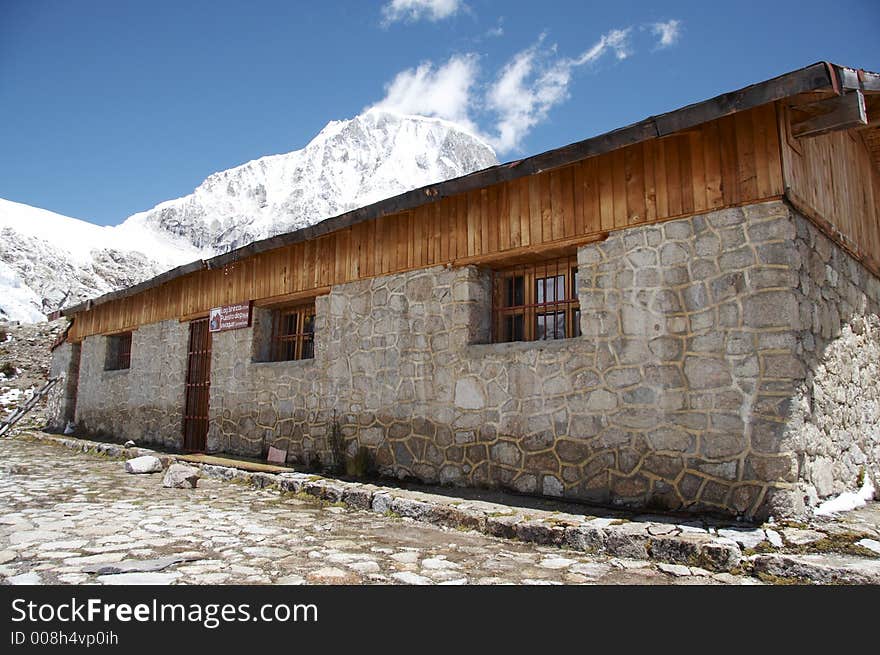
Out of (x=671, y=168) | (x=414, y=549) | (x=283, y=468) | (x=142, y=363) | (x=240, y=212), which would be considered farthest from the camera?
(x=240, y=212)

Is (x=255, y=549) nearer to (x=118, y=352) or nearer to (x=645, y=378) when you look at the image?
(x=645, y=378)

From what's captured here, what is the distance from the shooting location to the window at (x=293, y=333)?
947 cm

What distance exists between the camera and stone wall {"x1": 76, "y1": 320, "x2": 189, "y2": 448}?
11.6m

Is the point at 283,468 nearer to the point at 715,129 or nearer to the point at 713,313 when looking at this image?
the point at 713,313

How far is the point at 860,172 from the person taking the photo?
716cm

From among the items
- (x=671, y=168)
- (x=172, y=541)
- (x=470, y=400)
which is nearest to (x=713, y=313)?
(x=671, y=168)

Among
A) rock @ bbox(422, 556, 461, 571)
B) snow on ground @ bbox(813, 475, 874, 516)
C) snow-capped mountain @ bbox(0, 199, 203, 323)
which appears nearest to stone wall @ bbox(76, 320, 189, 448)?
rock @ bbox(422, 556, 461, 571)

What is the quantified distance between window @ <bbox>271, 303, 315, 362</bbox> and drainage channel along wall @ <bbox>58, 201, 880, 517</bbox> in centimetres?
114

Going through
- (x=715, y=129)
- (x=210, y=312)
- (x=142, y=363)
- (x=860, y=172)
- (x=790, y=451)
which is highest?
(x=860, y=172)

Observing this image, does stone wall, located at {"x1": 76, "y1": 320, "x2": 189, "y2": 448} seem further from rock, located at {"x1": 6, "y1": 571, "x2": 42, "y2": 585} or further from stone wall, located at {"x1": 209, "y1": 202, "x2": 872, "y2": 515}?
rock, located at {"x1": 6, "y1": 571, "x2": 42, "y2": 585}

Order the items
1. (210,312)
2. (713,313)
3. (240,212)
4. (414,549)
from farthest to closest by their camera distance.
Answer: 1. (240,212)
2. (210,312)
3. (713,313)
4. (414,549)

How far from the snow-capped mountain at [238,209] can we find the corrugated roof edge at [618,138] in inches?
1434

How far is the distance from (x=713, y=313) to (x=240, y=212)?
90.5 metres

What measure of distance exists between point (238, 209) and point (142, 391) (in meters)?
81.9
